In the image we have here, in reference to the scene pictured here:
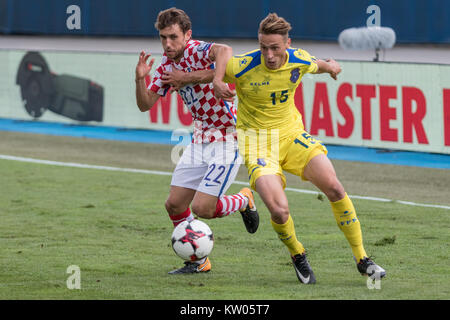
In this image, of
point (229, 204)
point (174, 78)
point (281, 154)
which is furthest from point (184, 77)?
point (229, 204)

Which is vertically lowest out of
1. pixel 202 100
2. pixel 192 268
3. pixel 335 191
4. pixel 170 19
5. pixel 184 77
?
pixel 192 268

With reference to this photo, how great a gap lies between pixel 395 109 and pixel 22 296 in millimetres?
10234

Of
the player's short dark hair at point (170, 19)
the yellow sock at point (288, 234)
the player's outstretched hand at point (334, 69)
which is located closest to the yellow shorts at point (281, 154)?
the yellow sock at point (288, 234)

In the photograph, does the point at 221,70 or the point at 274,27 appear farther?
the point at 221,70

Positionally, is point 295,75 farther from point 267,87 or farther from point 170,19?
point 170,19

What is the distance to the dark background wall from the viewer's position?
68.6 feet

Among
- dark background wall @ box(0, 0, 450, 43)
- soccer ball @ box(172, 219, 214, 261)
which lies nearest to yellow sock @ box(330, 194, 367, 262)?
soccer ball @ box(172, 219, 214, 261)

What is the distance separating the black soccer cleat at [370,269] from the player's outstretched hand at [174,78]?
2.24 m

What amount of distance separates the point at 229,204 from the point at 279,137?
4.11 ft

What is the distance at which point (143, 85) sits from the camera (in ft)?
27.3

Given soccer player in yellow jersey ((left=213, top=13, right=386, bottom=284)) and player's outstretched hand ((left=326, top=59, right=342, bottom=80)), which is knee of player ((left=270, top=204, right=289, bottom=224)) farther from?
player's outstretched hand ((left=326, top=59, right=342, bottom=80))

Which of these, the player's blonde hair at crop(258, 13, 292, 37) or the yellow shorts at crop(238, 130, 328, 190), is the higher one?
the player's blonde hair at crop(258, 13, 292, 37)

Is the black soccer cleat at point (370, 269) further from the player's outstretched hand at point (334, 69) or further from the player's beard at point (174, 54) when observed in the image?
the player's beard at point (174, 54)

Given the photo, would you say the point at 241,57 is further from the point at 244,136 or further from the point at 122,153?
the point at 122,153
